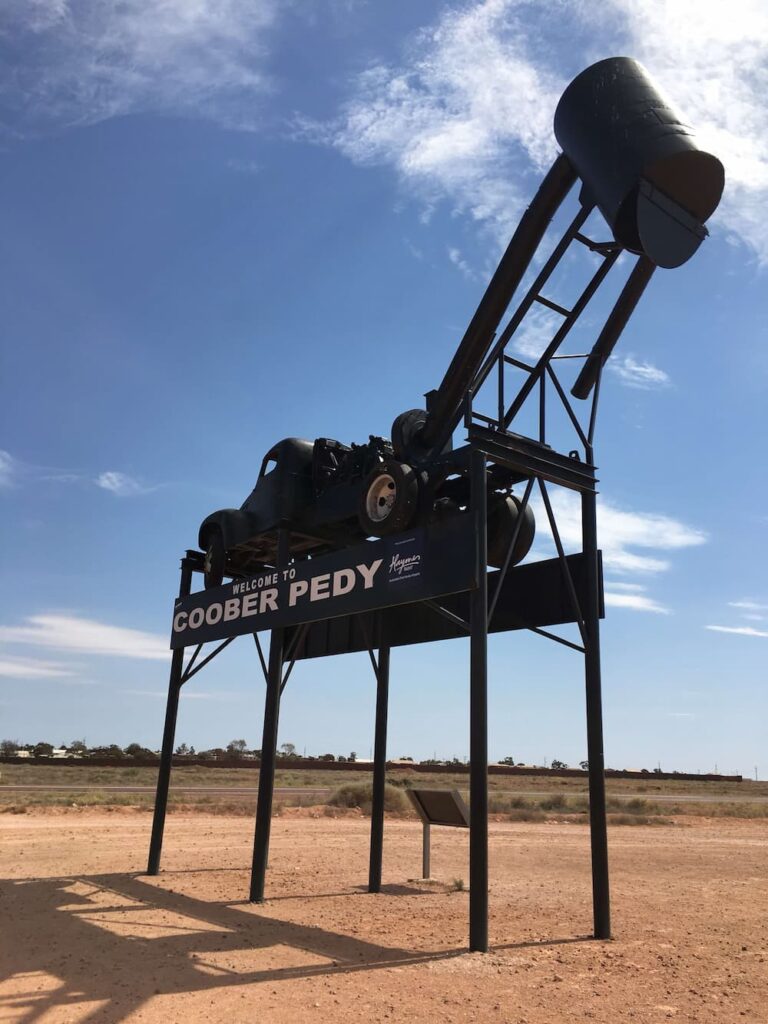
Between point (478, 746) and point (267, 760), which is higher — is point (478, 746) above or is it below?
above

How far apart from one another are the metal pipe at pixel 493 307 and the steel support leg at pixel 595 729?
216cm

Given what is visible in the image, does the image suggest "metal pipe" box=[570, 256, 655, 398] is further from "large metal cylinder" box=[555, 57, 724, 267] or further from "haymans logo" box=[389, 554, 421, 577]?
"haymans logo" box=[389, 554, 421, 577]

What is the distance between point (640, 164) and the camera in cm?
893

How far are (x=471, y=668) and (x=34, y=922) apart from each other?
6.18m

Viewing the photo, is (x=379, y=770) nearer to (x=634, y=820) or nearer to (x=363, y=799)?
(x=363, y=799)

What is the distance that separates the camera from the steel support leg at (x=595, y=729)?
9.94 meters

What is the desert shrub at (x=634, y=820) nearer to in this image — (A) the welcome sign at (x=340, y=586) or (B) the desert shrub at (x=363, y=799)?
(B) the desert shrub at (x=363, y=799)

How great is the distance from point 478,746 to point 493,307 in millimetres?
5360

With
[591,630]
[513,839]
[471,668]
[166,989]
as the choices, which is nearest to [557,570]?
[591,630]

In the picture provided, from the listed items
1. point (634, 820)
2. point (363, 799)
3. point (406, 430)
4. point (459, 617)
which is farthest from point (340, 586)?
point (634, 820)

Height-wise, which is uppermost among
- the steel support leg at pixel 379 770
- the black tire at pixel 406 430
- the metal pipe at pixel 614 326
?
the metal pipe at pixel 614 326

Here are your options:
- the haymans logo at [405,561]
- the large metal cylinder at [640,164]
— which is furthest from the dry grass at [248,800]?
the large metal cylinder at [640,164]

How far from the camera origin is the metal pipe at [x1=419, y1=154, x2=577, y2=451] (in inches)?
404

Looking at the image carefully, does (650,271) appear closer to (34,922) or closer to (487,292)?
(487,292)
